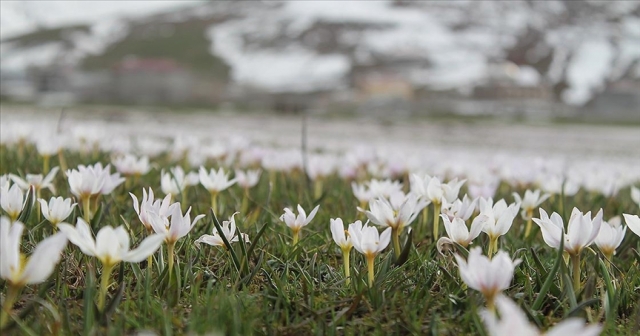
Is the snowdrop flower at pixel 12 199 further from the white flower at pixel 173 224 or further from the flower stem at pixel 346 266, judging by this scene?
the flower stem at pixel 346 266

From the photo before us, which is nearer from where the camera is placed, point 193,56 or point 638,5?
point 193,56

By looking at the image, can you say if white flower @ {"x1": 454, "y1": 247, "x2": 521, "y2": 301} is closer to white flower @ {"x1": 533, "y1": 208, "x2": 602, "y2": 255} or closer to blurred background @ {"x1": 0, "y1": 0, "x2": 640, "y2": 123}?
white flower @ {"x1": 533, "y1": 208, "x2": 602, "y2": 255}

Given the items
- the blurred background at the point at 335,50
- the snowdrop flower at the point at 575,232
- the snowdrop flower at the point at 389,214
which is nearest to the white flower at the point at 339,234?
the snowdrop flower at the point at 389,214

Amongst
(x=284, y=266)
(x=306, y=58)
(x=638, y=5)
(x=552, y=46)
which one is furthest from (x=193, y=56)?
(x=284, y=266)

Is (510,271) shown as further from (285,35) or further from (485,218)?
(285,35)

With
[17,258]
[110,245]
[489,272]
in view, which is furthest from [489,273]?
[17,258]

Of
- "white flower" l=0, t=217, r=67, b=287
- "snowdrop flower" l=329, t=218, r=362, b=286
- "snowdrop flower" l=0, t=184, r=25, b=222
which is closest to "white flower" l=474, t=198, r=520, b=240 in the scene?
"snowdrop flower" l=329, t=218, r=362, b=286
